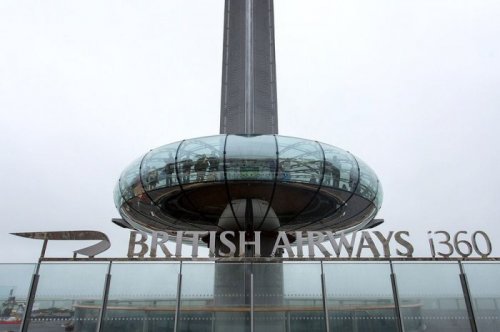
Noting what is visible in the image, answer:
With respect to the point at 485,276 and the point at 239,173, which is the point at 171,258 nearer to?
the point at 239,173

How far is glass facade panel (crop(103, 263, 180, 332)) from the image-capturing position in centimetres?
872

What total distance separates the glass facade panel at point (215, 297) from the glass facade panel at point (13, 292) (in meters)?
3.46

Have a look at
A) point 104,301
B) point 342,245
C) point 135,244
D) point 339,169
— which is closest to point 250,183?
point 339,169

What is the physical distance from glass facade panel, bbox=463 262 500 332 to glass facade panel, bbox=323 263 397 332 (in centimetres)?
187

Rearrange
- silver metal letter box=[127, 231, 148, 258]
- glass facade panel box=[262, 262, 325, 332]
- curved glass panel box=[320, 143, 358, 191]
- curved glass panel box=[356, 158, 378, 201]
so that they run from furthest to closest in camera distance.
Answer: curved glass panel box=[356, 158, 378, 201]
curved glass panel box=[320, 143, 358, 191]
silver metal letter box=[127, 231, 148, 258]
glass facade panel box=[262, 262, 325, 332]

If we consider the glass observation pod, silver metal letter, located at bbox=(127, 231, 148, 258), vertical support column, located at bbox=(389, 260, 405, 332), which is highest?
the glass observation pod

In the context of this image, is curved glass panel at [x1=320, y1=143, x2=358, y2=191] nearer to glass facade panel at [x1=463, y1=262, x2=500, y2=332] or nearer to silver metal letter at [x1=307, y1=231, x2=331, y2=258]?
silver metal letter at [x1=307, y1=231, x2=331, y2=258]

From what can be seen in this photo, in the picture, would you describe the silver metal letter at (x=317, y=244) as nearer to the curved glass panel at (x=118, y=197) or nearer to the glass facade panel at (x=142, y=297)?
the glass facade panel at (x=142, y=297)

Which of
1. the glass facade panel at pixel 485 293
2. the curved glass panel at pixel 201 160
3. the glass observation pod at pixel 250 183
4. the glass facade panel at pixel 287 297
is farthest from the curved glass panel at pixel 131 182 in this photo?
the glass facade panel at pixel 485 293

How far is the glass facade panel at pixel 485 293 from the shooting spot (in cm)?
904

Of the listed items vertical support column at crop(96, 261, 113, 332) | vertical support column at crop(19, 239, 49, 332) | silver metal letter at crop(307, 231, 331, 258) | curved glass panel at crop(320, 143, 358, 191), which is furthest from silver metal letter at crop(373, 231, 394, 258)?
vertical support column at crop(19, 239, 49, 332)

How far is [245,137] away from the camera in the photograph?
11.8 meters

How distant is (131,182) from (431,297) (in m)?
8.82

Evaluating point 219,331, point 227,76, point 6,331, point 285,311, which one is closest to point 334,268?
point 285,311
